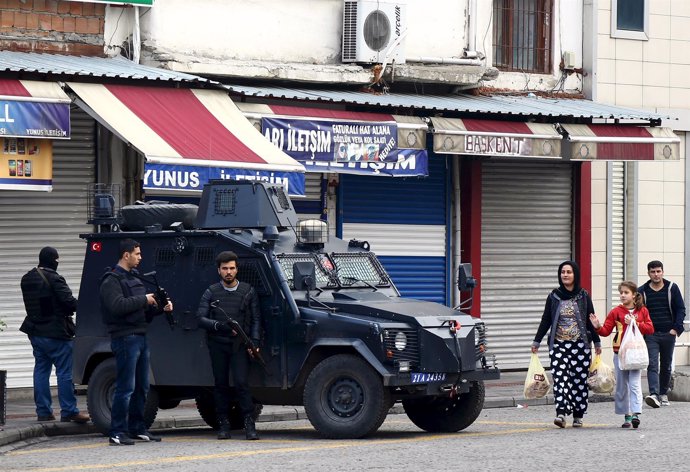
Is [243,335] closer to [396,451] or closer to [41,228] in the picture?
[396,451]

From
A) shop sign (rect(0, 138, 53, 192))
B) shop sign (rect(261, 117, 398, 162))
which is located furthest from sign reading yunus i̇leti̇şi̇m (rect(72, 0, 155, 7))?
shop sign (rect(0, 138, 53, 192))

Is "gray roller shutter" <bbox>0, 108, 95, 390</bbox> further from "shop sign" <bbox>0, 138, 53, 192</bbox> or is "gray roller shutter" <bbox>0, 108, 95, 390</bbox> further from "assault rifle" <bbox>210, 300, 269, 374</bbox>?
"assault rifle" <bbox>210, 300, 269, 374</bbox>

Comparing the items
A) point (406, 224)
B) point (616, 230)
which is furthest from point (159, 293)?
point (616, 230)

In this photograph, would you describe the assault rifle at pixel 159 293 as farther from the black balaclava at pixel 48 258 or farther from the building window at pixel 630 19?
the building window at pixel 630 19

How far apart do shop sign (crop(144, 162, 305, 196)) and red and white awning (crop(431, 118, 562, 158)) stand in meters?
3.08

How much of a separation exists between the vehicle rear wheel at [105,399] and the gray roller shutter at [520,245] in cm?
919

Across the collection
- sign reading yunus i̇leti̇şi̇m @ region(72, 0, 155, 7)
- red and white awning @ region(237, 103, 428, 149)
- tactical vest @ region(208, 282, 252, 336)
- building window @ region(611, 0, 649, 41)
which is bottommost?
tactical vest @ region(208, 282, 252, 336)

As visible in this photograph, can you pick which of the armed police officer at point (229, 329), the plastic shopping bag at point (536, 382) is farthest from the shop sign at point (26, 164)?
the plastic shopping bag at point (536, 382)

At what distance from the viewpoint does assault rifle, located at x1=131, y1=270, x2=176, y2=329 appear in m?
15.1

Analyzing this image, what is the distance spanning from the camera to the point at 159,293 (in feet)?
49.6

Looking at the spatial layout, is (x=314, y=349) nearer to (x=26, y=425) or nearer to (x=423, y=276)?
(x=26, y=425)

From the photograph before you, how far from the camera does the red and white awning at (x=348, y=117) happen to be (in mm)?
20156

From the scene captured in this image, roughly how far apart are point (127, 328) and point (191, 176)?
12.0 feet

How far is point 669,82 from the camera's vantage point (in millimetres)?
26047
